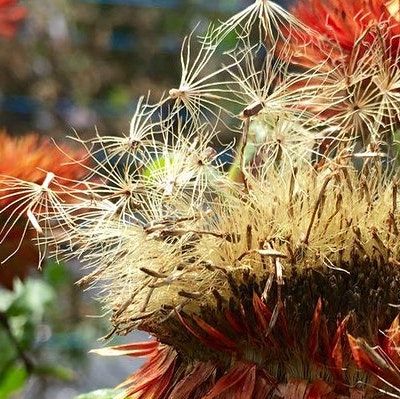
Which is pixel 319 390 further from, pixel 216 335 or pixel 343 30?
pixel 343 30

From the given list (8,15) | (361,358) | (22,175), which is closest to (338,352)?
(361,358)

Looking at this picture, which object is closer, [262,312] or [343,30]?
[262,312]

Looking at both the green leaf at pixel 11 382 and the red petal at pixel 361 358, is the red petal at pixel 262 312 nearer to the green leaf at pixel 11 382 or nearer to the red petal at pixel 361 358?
the red petal at pixel 361 358

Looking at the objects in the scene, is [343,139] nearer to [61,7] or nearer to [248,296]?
[248,296]

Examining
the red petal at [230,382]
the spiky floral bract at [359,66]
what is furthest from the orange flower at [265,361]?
the spiky floral bract at [359,66]

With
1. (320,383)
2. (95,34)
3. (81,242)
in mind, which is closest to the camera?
(320,383)

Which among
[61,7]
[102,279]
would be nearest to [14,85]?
→ [61,7]

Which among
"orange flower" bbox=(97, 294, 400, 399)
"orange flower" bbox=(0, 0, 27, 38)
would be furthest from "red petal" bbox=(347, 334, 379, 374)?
"orange flower" bbox=(0, 0, 27, 38)
